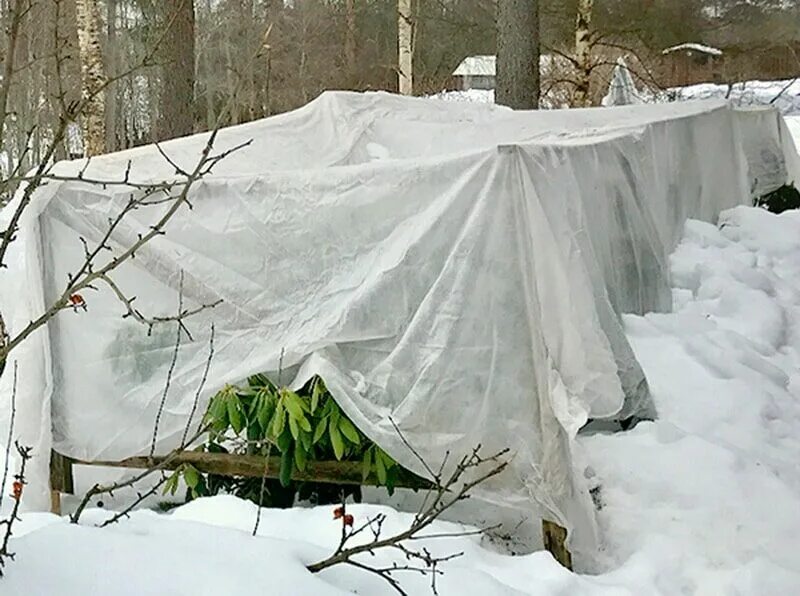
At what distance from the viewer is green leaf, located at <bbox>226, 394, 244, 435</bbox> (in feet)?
10.5

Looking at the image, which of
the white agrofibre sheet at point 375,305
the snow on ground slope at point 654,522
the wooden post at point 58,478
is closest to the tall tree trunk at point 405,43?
the snow on ground slope at point 654,522

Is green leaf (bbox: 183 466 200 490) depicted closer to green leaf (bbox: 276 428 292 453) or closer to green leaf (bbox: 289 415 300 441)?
green leaf (bbox: 276 428 292 453)

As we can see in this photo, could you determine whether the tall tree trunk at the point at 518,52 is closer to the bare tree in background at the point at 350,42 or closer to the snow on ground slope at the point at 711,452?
the snow on ground slope at the point at 711,452

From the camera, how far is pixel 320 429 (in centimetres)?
314

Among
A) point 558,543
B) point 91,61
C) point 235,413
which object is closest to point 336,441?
point 235,413

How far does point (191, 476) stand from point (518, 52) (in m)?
6.22

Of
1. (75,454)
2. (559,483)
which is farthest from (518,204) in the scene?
(75,454)

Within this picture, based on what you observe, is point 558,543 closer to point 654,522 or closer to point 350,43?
point 654,522

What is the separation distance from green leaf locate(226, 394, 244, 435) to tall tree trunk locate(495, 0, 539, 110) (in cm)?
597

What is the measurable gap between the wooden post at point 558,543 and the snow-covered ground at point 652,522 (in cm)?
11

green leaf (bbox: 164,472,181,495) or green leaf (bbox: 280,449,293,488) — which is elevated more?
green leaf (bbox: 280,449,293,488)

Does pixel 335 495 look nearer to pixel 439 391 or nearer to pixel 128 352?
pixel 439 391

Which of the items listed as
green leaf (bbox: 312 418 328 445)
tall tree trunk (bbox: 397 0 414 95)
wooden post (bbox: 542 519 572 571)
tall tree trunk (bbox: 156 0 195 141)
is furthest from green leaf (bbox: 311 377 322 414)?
tall tree trunk (bbox: 397 0 414 95)

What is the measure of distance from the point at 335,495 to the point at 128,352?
0.93 m
